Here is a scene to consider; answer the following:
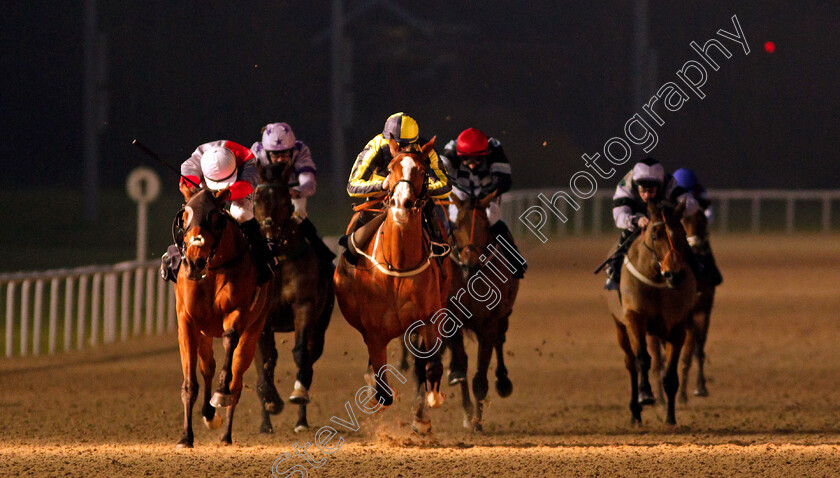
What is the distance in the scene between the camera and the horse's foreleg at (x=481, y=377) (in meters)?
8.88

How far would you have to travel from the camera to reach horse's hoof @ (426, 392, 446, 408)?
764cm

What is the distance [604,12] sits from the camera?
42.4 m

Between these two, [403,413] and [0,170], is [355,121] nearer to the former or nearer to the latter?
[0,170]

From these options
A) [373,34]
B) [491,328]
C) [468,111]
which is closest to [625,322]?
[491,328]

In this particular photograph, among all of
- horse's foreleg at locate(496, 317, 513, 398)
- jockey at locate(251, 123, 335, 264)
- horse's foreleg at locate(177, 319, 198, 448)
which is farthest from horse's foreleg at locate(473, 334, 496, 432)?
horse's foreleg at locate(177, 319, 198, 448)

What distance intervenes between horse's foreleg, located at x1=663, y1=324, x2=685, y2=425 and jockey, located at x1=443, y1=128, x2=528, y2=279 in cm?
119

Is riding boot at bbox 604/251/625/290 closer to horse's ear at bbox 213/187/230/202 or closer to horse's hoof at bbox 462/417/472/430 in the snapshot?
horse's hoof at bbox 462/417/472/430

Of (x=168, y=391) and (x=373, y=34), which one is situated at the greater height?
(x=373, y=34)

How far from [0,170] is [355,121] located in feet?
36.1

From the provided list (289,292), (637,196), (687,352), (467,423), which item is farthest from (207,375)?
(687,352)

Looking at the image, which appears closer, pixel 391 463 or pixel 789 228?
pixel 391 463

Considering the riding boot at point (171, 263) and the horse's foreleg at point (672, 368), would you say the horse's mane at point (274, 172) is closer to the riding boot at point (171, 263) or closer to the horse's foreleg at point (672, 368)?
the riding boot at point (171, 263)

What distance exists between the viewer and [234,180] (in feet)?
24.4

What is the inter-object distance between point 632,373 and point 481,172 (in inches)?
72.9
